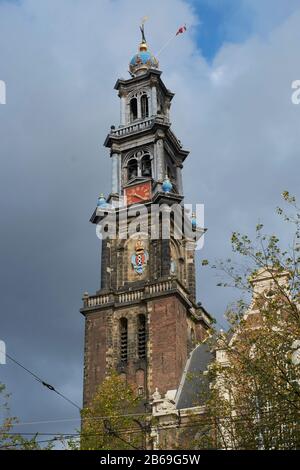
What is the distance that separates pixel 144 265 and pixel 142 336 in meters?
6.73

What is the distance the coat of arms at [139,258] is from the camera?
58.2 meters

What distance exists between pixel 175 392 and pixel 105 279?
13122mm

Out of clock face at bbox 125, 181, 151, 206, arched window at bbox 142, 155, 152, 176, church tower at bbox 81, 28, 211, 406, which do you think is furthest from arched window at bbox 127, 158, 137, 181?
clock face at bbox 125, 181, 151, 206

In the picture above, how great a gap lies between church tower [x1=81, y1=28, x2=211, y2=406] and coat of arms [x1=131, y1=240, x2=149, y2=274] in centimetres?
9

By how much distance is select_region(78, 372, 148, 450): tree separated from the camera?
1444 inches

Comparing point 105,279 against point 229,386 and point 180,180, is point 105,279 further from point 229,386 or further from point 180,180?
point 229,386

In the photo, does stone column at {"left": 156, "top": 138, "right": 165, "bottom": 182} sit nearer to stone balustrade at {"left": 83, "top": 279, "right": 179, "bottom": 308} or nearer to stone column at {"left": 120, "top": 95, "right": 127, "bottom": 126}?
stone column at {"left": 120, "top": 95, "right": 127, "bottom": 126}

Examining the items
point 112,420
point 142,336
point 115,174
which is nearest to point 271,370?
point 112,420

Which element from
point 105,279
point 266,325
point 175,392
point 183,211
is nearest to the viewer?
point 266,325

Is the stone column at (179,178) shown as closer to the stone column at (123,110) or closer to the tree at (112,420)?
the stone column at (123,110)

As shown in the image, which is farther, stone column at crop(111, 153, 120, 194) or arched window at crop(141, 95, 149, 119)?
arched window at crop(141, 95, 149, 119)

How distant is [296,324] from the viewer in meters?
23.8

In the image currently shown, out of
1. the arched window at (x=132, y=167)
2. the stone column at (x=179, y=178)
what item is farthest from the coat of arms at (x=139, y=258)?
the stone column at (x=179, y=178)
